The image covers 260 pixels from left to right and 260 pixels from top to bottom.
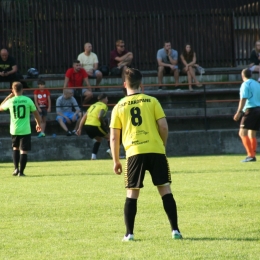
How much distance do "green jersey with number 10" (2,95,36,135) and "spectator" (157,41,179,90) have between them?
937 cm

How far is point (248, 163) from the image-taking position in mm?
17016

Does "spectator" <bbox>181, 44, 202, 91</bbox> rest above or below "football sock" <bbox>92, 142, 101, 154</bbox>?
above

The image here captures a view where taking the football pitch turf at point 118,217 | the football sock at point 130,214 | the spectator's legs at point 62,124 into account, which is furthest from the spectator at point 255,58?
the football sock at point 130,214

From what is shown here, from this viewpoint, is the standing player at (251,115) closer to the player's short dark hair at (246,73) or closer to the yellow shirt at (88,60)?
the player's short dark hair at (246,73)

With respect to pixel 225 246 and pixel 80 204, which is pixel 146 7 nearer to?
pixel 80 204

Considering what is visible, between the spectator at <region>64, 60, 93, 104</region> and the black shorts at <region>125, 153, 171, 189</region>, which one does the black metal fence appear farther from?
the black shorts at <region>125, 153, 171, 189</region>

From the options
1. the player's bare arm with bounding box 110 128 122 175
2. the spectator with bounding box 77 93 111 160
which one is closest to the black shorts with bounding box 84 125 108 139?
the spectator with bounding box 77 93 111 160

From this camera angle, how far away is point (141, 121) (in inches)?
303

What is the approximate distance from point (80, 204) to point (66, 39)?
52.4 ft

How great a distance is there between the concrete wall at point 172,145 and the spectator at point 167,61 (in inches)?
109

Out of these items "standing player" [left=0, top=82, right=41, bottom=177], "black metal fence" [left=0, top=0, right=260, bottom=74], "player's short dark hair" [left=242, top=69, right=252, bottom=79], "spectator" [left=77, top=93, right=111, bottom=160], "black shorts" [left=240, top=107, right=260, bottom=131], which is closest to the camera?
"standing player" [left=0, top=82, right=41, bottom=177]

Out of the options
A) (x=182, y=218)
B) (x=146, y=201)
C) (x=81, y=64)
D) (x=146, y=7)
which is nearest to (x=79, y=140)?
(x=81, y=64)

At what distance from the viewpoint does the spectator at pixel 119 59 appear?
24122mm

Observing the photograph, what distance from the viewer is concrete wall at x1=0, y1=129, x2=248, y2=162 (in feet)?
71.5
